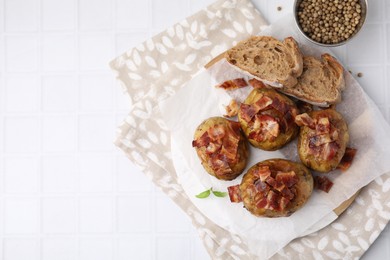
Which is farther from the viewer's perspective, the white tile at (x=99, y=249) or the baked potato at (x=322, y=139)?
the white tile at (x=99, y=249)

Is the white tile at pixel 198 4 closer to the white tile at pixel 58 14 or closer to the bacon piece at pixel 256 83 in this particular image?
the bacon piece at pixel 256 83

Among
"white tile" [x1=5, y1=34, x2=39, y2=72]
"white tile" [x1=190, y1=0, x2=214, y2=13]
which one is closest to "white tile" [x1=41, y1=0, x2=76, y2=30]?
"white tile" [x1=5, y1=34, x2=39, y2=72]

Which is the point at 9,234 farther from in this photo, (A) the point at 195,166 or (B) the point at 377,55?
(B) the point at 377,55

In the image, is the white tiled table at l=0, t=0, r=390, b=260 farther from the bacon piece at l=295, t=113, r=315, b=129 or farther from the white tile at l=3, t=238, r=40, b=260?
the bacon piece at l=295, t=113, r=315, b=129

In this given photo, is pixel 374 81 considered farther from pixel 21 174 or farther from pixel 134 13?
pixel 21 174

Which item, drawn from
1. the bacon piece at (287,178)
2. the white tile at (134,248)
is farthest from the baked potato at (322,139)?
the white tile at (134,248)

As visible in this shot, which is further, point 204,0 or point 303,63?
point 204,0

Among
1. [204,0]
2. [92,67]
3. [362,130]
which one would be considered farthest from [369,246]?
[92,67]
